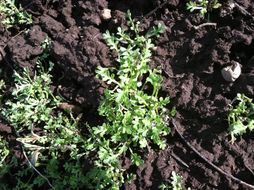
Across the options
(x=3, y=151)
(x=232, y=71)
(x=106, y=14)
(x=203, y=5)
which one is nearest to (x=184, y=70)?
(x=232, y=71)

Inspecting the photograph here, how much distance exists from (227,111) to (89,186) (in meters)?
1.06

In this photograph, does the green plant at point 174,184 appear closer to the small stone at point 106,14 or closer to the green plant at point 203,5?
the green plant at point 203,5

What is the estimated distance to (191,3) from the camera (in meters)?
2.93

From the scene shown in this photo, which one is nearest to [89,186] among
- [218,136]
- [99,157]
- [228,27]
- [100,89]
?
[99,157]

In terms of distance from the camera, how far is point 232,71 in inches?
109

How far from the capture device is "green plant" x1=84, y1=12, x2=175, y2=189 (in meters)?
2.79

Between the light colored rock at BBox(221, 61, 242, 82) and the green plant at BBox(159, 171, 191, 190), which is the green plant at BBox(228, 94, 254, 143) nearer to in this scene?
the light colored rock at BBox(221, 61, 242, 82)

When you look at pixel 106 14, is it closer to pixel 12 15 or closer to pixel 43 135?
pixel 12 15

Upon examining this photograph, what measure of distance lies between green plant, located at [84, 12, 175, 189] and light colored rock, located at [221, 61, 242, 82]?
0.42 m

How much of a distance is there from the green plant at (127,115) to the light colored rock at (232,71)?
0.42 m

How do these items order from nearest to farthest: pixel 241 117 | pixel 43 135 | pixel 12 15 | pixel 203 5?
pixel 241 117 → pixel 203 5 → pixel 43 135 → pixel 12 15

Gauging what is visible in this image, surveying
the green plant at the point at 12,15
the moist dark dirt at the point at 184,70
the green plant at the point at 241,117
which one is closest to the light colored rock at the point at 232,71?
the moist dark dirt at the point at 184,70

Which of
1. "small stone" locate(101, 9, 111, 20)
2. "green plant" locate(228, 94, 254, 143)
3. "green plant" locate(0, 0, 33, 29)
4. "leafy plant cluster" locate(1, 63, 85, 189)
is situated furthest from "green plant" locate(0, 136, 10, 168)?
"green plant" locate(228, 94, 254, 143)

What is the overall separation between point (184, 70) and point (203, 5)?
465 mm
